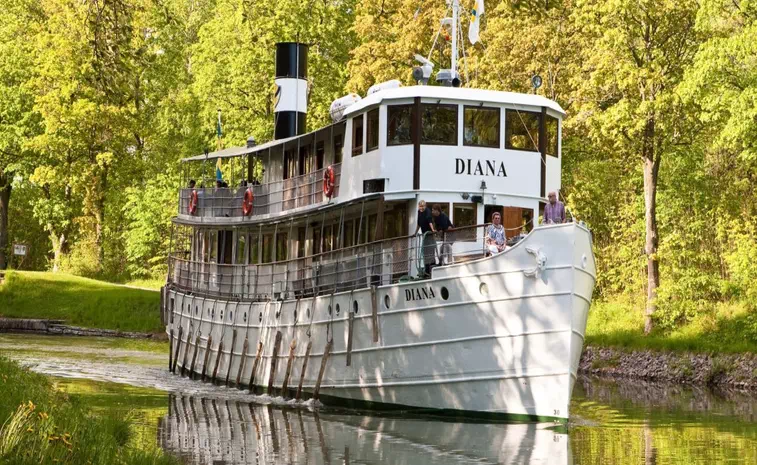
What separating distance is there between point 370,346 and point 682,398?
8823mm

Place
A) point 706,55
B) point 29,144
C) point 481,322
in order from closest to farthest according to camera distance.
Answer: point 481,322 → point 706,55 → point 29,144

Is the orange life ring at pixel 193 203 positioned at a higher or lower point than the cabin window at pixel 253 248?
higher

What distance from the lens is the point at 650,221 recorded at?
39.3 metres

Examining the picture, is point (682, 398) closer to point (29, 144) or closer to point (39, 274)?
point (39, 274)

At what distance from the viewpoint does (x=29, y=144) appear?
205 feet

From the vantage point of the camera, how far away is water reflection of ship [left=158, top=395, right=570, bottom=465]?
19156 millimetres

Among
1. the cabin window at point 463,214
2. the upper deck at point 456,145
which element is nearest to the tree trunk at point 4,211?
the upper deck at point 456,145

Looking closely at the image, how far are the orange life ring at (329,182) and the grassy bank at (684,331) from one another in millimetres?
12852

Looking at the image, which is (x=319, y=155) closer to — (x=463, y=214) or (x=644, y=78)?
(x=463, y=214)

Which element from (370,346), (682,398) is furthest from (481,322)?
(682,398)

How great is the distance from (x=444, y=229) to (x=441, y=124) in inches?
96.2

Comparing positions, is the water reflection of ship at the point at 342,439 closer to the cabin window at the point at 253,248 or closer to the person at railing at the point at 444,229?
the person at railing at the point at 444,229

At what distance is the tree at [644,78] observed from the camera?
124 feet

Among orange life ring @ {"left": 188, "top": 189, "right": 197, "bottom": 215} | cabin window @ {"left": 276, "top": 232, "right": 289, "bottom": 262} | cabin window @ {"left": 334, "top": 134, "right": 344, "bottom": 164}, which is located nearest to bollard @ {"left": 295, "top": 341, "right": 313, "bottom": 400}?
cabin window @ {"left": 334, "top": 134, "right": 344, "bottom": 164}
